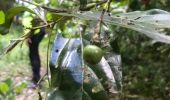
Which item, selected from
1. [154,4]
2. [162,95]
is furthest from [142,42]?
[154,4]

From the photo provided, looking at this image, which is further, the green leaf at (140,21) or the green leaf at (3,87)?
the green leaf at (3,87)

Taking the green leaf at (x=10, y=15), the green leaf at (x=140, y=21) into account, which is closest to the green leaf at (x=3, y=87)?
the green leaf at (x=10, y=15)

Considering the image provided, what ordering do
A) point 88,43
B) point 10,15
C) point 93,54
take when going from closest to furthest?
point 93,54 → point 88,43 → point 10,15

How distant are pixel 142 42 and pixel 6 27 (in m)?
2.28

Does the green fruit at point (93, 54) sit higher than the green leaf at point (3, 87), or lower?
higher

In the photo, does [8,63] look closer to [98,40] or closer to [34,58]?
[34,58]

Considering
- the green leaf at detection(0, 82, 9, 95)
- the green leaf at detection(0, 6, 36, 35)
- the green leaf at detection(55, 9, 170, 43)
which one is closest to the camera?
the green leaf at detection(55, 9, 170, 43)

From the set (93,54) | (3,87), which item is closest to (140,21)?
(93,54)

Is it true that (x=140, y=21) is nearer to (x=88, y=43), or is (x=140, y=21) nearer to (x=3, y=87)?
(x=88, y=43)

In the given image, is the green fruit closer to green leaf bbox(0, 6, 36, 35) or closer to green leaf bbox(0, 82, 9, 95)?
green leaf bbox(0, 6, 36, 35)

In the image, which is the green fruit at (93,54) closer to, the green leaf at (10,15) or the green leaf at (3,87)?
the green leaf at (10,15)

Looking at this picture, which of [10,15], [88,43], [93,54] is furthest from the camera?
[10,15]

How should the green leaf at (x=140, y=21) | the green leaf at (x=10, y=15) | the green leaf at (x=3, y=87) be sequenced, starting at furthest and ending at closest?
the green leaf at (x=3, y=87) → the green leaf at (x=10, y=15) → the green leaf at (x=140, y=21)

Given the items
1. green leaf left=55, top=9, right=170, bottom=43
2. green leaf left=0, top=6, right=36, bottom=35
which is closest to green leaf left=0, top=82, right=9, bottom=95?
green leaf left=0, top=6, right=36, bottom=35
